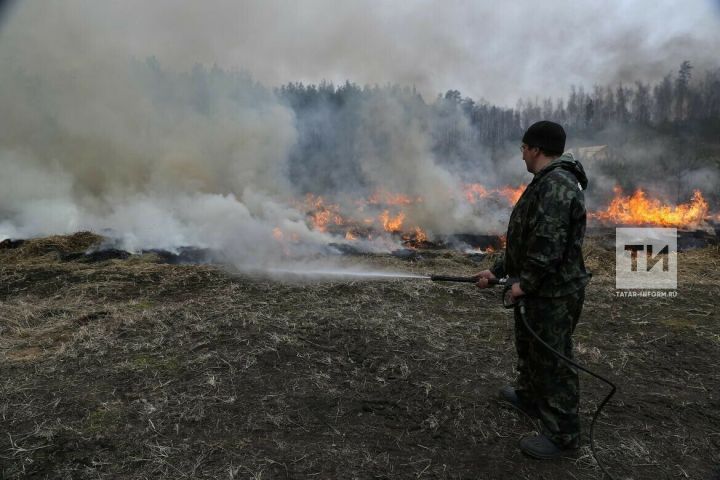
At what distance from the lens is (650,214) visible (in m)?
21.2

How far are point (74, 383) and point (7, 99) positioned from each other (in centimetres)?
1515

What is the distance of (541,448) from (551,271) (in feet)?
4.33

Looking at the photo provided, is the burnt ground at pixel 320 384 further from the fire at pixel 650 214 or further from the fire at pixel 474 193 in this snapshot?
the fire at pixel 650 214

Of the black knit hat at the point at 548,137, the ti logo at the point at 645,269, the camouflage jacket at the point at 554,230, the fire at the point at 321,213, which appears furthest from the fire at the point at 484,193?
the camouflage jacket at the point at 554,230

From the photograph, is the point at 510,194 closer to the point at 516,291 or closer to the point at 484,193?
the point at 484,193

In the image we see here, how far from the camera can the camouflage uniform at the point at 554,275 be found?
8.87ft

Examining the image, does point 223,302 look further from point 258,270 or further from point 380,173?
point 380,173

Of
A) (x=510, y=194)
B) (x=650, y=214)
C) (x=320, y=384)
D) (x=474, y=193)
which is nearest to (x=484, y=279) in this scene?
(x=320, y=384)

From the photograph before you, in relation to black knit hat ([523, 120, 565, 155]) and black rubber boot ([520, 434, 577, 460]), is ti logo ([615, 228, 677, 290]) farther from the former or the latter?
black knit hat ([523, 120, 565, 155])

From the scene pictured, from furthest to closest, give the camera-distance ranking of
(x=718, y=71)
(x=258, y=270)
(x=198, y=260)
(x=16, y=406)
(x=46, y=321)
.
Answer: (x=718, y=71), (x=198, y=260), (x=258, y=270), (x=46, y=321), (x=16, y=406)

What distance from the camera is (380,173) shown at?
22719 millimetres

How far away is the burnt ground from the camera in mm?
2896

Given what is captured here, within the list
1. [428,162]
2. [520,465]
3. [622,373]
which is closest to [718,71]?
[428,162]

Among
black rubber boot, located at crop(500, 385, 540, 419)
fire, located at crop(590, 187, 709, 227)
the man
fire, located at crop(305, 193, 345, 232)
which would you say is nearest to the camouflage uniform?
the man
